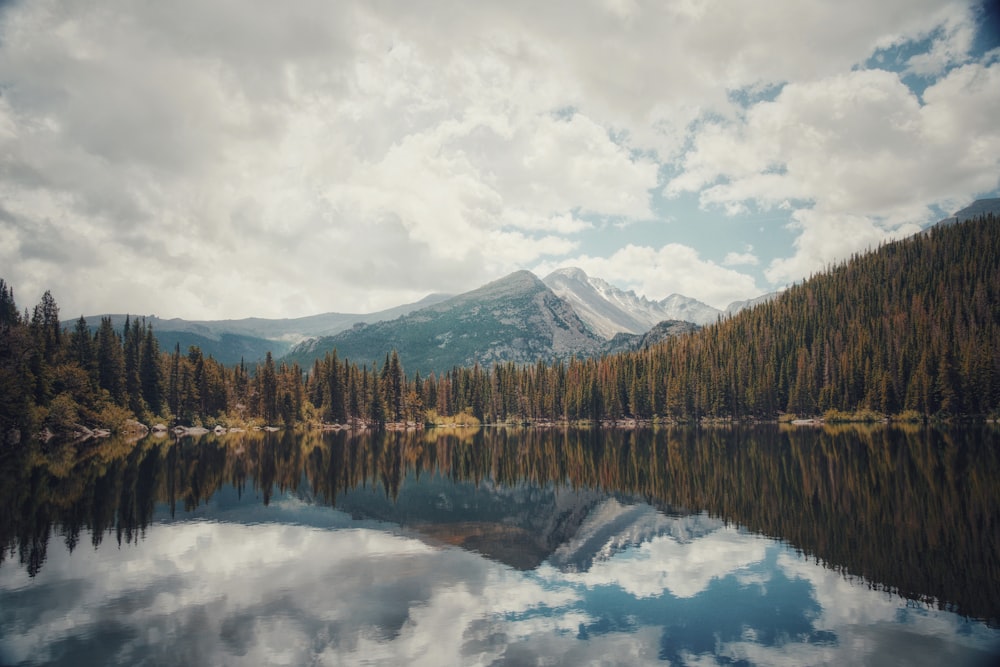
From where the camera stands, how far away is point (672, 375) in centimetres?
17888

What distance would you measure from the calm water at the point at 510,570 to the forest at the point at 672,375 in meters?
72.9

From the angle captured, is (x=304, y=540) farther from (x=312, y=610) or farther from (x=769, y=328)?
(x=769, y=328)

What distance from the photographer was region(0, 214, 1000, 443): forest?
381ft

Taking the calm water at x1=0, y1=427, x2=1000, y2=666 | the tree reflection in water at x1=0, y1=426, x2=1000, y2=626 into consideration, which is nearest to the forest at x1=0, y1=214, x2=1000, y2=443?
the tree reflection in water at x1=0, y1=426, x2=1000, y2=626

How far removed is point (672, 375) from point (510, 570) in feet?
528

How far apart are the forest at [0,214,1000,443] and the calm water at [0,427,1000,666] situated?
239ft

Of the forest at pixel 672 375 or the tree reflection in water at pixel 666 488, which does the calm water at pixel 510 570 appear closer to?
the tree reflection in water at pixel 666 488

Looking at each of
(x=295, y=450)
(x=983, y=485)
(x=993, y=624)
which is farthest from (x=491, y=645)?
(x=295, y=450)

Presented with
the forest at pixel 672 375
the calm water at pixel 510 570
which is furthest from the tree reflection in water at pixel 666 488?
the forest at pixel 672 375

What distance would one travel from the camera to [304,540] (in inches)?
1281

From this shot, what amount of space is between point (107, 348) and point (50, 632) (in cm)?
12862

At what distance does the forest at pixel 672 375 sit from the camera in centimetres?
11612

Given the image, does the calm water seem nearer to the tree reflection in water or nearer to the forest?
the tree reflection in water

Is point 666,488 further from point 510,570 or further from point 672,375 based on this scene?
point 672,375
